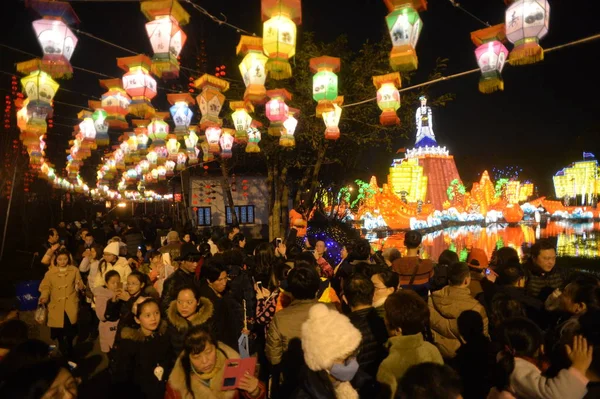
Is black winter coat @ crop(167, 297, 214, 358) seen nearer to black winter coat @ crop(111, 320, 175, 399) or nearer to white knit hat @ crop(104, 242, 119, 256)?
black winter coat @ crop(111, 320, 175, 399)

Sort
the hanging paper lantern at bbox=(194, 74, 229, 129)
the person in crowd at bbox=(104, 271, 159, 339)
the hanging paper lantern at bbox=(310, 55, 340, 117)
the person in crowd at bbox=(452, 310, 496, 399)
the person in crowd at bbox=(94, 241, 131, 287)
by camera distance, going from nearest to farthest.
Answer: the person in crowd at bbox=(452, 310, 496, 399) < the person in crowd at bbox=(104, 271, 159, 339) < the person in crowd at bbox=(94, 241, 131, 287) < the hanging paper lantern at bbox=(310, 55, 340, 117) < the hanging paper lantern at bbox=(194, 74, 229, 129)

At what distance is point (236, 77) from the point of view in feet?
56.6

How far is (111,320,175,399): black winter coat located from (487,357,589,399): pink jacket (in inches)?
101

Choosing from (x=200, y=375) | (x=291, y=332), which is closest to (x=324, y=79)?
(x=291, y=332)

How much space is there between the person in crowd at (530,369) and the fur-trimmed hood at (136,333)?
8.88 feet

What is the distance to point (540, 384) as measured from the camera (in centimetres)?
241

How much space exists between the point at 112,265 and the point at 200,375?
4952 mm

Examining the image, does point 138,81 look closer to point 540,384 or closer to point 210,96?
point 210,96

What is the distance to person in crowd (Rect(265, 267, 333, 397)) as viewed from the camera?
3.30 metres

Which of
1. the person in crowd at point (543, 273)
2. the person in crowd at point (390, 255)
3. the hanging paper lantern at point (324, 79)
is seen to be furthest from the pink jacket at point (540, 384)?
the hanging paper lantern at point (324, 79)

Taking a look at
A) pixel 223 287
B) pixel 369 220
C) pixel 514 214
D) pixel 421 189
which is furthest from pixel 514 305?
pixel 514 214

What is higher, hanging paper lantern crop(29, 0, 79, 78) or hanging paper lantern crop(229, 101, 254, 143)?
hanging paper lantern crop(29, 0, 79, 78)

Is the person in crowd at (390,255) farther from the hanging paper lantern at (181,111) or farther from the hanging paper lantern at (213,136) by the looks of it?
the hanging paper lantern at (213,136)

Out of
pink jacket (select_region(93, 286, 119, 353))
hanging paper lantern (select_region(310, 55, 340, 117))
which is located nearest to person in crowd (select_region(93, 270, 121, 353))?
pink jacket (select_region(93, 286, 119, 353))
